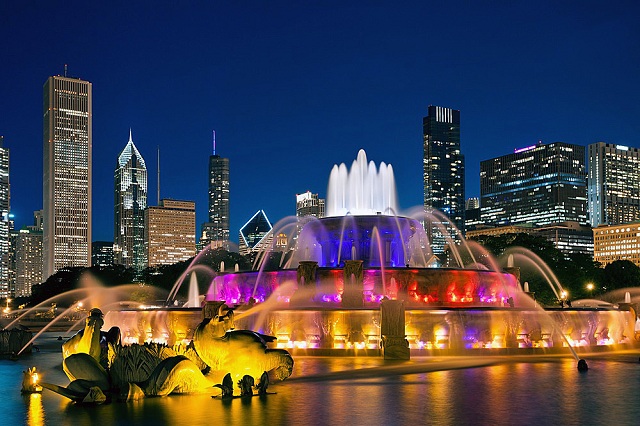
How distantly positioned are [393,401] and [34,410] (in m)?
7.45

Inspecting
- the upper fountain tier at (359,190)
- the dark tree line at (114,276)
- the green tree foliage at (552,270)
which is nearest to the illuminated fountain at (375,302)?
the upper fountain tier at (359,190)

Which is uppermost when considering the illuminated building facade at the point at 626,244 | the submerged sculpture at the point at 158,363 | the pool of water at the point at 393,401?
the illuminated building facade at the point at 626,244

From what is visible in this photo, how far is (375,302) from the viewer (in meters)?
36.7

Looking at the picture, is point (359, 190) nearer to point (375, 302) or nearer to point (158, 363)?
point (375, 302)

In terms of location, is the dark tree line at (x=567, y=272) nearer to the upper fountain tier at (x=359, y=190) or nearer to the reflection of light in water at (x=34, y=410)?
the upper fountain tier at (x=359, y=190)

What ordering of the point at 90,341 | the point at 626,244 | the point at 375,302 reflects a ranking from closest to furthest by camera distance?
the point at 90,341 → the point at 375,302 → the point at 626,244

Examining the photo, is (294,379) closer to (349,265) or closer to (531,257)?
(349,265)

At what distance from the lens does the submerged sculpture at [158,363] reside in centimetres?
1823

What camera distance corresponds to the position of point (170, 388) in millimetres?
18516

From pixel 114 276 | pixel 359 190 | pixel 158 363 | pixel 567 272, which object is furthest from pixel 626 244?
pixel 158 363

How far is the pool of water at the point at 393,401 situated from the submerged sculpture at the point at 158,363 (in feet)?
1.50

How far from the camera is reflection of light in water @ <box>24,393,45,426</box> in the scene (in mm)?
15031

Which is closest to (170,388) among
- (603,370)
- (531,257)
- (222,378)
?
(222,378)

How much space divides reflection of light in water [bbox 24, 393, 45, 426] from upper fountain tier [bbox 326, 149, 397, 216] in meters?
33.8
